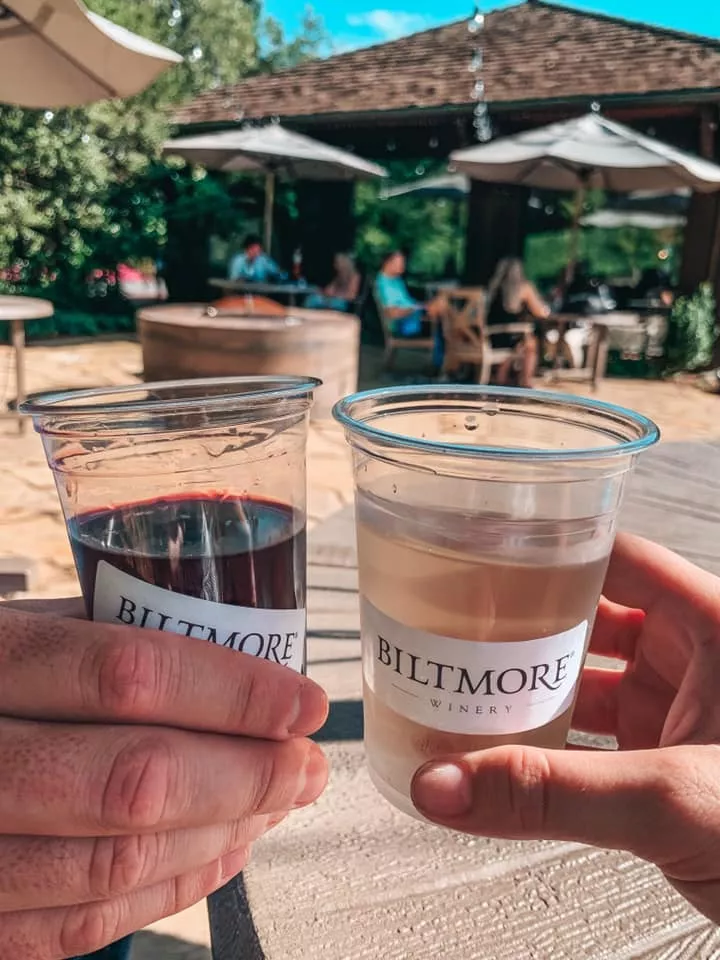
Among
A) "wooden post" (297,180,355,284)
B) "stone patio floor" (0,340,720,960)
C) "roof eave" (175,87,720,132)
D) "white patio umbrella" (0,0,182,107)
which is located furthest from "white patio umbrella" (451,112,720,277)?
"wooden post" (297,180,355,284)

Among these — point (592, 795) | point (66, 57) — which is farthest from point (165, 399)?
point (66, 57)

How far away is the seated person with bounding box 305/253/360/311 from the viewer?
9.95 metres

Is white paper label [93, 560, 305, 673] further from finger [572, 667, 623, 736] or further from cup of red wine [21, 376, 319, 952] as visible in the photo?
finger [572, 667, 623, 736]

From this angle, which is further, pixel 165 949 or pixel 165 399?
pixel 165 949

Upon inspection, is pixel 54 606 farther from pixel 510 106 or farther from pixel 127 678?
pixel 510 106

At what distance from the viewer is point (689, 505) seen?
7.81 feet

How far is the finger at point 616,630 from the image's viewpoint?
1334 millimetres

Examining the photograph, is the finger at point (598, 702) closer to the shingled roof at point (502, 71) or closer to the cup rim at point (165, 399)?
the cup rim at point (165, 399)

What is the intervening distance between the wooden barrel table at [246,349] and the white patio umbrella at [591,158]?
2.88 m

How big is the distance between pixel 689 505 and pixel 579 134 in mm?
6684

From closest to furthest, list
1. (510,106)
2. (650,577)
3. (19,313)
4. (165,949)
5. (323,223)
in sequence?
1. (650,577)
2. (165,949)
3. (19,313)
4. (510,106)
5. (323,223)

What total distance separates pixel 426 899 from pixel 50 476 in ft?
14.6

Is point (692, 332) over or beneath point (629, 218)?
beneath

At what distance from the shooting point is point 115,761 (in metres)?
0.71
